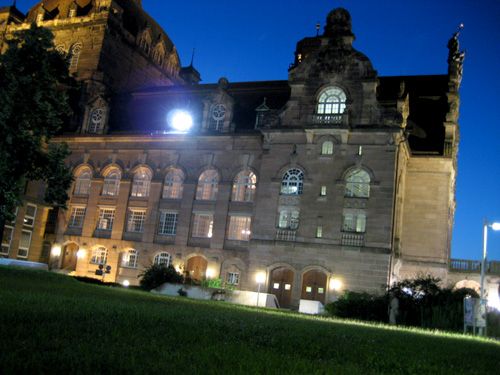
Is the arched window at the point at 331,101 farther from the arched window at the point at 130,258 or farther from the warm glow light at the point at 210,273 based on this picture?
the arched window at the point at 130,258

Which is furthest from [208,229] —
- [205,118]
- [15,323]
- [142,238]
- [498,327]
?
[15,323]

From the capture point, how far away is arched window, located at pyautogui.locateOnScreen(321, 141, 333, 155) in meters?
46.9

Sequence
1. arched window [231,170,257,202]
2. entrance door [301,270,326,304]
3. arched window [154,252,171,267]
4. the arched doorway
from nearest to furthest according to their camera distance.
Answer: entrance door [301,270,326,304] < arched window [231,170,257,202] < arched window [154,252,171,267] < the arched doorway

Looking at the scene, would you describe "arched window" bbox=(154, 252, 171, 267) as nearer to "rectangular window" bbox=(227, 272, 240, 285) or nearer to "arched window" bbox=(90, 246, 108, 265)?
"arched window" bbox=(90, 246, 108, 265)

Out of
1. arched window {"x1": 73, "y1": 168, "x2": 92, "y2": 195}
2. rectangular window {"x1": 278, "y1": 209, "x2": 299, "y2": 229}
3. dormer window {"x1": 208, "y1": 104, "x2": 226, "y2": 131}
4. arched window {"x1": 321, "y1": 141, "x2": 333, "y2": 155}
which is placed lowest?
rectangular window {"x1": 278, "y1": 209, "x2": 299, "y2": 229}

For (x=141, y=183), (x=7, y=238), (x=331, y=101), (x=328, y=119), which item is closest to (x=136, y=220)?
(x=141, y=183)

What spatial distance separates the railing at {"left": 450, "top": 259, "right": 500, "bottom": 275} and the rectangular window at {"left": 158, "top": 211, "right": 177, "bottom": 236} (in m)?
25.9

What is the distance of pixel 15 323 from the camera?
397 inches

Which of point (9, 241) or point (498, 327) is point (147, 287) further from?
point (498, 327)

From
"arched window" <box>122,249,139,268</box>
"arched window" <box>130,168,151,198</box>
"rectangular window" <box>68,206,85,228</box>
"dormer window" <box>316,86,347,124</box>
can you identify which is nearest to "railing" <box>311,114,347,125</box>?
"dormer window" <box>316,86,347,124</box>

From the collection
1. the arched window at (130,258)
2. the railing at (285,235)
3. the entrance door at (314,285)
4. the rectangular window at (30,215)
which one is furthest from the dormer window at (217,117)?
the rectangular window at (30,215)

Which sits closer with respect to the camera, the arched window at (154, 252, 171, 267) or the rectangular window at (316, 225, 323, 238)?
the rectangular window at (316, 225, 323, 238)

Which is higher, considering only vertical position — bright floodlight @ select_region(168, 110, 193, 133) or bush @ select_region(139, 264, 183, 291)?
bright floodlight @ select_region(168, 110, 193, 133)

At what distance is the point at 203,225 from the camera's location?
5184cm
